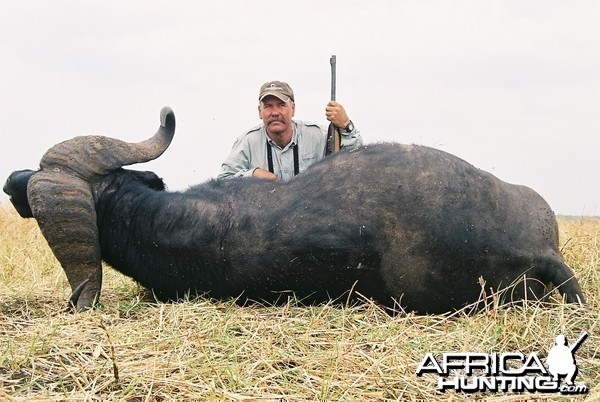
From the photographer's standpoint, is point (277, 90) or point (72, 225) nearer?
point (72, 225)

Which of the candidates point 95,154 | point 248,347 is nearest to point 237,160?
point 95,154

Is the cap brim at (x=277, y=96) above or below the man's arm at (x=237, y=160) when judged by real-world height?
above

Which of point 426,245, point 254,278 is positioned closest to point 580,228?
point 426,245

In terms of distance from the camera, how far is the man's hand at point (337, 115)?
6.26m

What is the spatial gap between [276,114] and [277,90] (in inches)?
8.8

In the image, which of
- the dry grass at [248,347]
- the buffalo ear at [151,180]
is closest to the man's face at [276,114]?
the buffalo ear at [151,180]

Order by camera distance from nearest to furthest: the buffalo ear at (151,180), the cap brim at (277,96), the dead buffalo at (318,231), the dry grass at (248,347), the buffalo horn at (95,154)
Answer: the dry grass at (248,347)
the dead buffalo at (318,231)
the buffalo horn at (95,154)
the buffalo ear at (151,180)
the cap brim at (277,96)

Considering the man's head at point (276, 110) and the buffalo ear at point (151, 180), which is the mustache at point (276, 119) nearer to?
the man's head at point (276, 110)

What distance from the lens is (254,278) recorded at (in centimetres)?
421

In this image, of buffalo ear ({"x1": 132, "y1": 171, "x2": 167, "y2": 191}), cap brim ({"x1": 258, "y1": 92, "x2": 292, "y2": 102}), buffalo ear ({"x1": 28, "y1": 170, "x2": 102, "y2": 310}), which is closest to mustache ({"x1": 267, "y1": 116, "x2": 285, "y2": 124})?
cap brim ({"x1": 258, "y1": 92, "x2": 292, "y2": 102})

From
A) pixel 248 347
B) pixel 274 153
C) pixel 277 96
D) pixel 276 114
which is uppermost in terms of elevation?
pixel 277 96

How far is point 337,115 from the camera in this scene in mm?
6262

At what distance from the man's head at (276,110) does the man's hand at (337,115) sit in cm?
46

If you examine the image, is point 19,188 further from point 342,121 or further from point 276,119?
point 342,121
